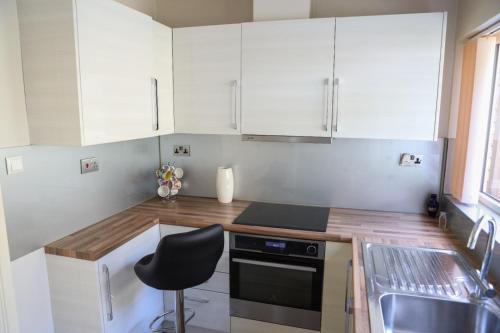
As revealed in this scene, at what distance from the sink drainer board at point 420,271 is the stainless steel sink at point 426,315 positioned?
0.13ft

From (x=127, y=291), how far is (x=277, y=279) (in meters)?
0.91

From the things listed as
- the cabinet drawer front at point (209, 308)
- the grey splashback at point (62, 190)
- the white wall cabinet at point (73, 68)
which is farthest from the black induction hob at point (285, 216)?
the white wall cabinet at point (73, 68)

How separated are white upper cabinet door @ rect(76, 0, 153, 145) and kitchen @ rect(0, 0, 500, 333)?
1cm

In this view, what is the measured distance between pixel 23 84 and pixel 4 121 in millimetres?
226

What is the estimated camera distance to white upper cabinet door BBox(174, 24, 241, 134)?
2.33 metres

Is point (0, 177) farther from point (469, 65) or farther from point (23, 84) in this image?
point (469, 65)

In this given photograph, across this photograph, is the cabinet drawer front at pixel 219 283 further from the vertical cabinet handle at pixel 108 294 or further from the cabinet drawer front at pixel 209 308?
the vertical cabinet handle at pixel 108 294

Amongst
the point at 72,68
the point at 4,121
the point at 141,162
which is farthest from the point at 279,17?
the point at 4,121

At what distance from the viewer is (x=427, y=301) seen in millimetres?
1460

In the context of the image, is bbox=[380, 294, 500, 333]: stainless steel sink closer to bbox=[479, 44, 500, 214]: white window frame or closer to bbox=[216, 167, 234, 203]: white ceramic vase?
bbox=[479, 44, 500, 214]: white window frame

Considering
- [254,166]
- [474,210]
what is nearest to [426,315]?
[474,210]

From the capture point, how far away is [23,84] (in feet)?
5.76

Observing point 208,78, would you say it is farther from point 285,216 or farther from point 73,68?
point 285,216

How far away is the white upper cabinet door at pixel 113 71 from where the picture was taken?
172 cm
